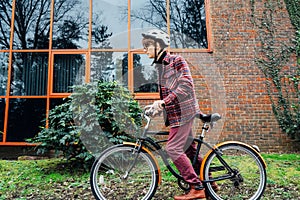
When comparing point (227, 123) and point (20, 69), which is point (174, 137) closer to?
point (227, 123)

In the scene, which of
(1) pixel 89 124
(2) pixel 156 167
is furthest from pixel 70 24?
(2) pixel 156 167

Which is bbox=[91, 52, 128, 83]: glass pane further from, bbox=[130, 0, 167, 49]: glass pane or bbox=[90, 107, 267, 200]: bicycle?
bbox=[90, 107, 267, 200]: bicycle

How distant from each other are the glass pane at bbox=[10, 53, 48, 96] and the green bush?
1.79m

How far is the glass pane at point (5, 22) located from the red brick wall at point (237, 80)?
14.1 feet

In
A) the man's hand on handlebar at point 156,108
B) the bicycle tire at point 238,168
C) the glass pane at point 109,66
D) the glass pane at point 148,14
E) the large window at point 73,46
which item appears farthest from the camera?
the glass pane at point 148,14

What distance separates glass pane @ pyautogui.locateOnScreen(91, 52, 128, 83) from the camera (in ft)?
21.6

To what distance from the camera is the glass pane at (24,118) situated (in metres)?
6.33

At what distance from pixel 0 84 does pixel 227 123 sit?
5.25 m

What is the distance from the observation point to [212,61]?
662cm

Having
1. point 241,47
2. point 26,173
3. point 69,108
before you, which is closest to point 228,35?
point 241,47

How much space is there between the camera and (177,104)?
10.1 feet

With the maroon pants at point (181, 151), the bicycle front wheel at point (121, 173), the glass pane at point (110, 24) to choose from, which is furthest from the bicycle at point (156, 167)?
the glass pane at point (110, 24)

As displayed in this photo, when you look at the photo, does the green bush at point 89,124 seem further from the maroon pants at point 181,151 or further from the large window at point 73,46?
the maroon pants at point 181,151

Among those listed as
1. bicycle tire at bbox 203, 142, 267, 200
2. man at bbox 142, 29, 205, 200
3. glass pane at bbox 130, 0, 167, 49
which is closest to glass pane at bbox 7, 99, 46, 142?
glass pane at bbox 130, 0, 167, 49
